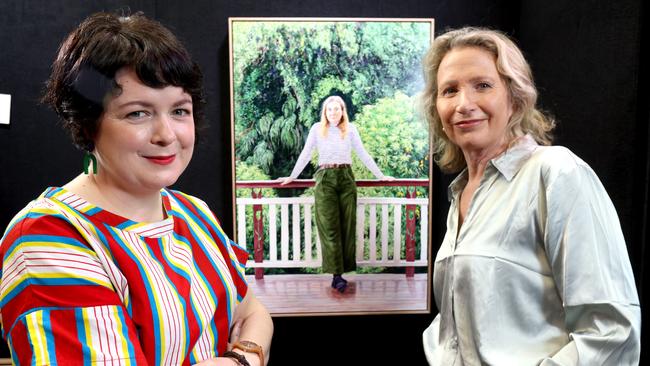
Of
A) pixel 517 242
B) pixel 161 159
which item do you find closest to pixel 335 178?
pixel 517 242

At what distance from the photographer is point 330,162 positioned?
9.23 feet

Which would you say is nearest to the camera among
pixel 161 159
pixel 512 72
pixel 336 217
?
pixel 161 159

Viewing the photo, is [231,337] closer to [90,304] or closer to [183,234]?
[183,234]

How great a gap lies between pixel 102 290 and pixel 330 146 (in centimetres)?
196

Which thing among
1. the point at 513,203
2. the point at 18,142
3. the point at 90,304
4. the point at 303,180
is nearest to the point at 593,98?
the point at 513,203

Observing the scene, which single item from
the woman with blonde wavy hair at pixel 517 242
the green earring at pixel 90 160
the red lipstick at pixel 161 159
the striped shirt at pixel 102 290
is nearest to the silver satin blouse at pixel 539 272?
the woman with blonde wavy hair at pixel 517 242

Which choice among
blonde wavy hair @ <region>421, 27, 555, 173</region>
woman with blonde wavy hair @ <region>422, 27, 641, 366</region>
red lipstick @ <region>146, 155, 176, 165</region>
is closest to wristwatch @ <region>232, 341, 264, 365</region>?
red lipstick @ <region>146, 155, 176, 165</region>

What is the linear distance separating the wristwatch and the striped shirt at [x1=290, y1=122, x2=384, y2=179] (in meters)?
1.62

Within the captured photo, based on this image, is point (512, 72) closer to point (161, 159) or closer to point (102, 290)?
point (161, 159)

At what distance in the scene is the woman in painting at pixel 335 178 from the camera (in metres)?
2.79

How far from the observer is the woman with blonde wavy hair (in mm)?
1281

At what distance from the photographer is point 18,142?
276cm

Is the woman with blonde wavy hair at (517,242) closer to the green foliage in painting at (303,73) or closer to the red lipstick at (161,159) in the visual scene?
the red lipstick at (161,159)

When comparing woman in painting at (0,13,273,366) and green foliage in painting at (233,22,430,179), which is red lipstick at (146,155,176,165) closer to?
woman in painting at (0,13,273,366)
